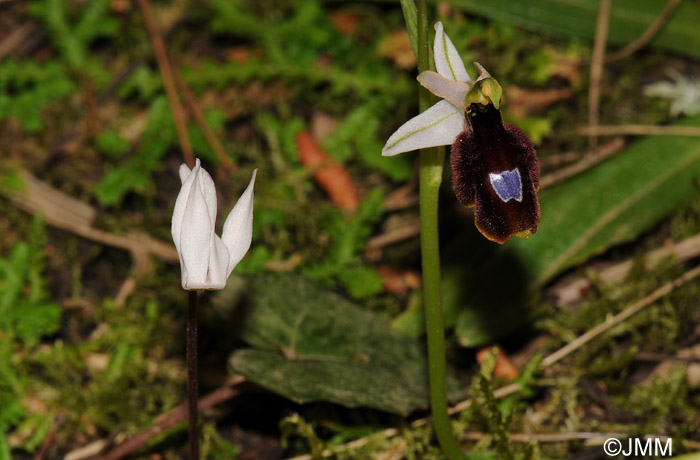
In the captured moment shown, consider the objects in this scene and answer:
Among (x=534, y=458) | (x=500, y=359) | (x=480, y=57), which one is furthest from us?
(x=480, y=57)

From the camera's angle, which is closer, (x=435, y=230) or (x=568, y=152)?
(x=435, y=230)

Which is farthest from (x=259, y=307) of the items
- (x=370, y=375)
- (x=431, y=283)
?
(x=431, y=283)

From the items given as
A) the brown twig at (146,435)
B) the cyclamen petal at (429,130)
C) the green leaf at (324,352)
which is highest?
the cyclamen petal at (429,130)

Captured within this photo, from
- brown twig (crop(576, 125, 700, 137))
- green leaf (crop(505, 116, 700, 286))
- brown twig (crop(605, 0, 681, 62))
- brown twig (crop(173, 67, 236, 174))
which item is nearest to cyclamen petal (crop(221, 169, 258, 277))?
green leaf (crop(505, 116, 700, 286))

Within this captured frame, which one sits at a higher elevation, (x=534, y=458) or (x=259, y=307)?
(x=259, y=307)

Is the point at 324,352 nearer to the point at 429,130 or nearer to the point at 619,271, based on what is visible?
the point at 429,130

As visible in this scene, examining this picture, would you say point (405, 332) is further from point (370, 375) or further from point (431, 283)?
point (431, 283)

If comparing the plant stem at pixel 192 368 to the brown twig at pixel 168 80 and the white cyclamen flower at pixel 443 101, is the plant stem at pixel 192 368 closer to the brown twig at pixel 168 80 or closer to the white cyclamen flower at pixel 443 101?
the white cyclamen flower at pixel 443 101

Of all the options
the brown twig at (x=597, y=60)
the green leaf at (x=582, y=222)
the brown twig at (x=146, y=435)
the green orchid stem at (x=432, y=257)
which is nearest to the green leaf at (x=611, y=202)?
the green leaf at (x=582, y=222)
